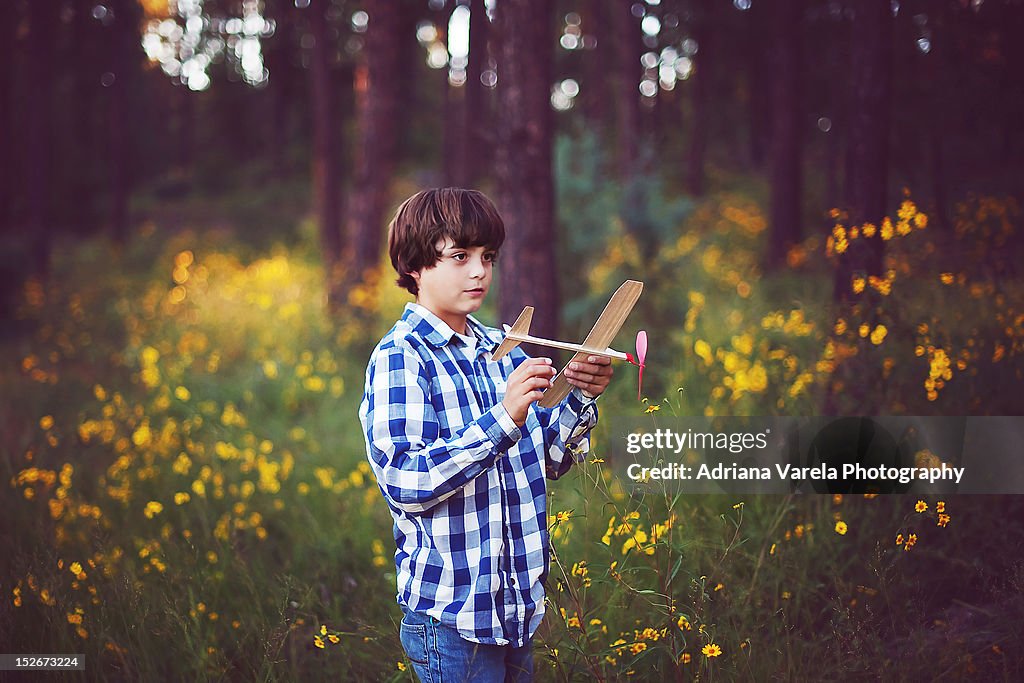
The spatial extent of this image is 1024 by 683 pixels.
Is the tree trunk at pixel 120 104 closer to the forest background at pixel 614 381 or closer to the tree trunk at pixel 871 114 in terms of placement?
the forest background at pixel 614 381

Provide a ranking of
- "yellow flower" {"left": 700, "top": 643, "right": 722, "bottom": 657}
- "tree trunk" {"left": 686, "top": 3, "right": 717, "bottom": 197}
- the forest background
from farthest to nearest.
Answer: "tree trunk" {"left": 686, "top": 3, "right": 717, "bottom": 197} < the forest background < "yellow flower" {"left": 700, "top": 643, "right": 722, "bottom": 657}

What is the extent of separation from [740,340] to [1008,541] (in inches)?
65.5

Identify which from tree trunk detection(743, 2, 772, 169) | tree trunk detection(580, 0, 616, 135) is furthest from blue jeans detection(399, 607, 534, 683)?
tree trunk detection(580, 0, 616, 135)

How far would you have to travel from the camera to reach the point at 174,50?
109 ft

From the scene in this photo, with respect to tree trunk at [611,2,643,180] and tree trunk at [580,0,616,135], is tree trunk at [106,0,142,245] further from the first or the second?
tree trunk at [611,2,643,180]

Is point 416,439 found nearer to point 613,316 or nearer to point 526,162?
point 613,316

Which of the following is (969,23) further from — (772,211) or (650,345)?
(772,211)

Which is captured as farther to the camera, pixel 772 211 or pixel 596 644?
pixel 772 211

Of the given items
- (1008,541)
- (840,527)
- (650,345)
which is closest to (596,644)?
(840,527)

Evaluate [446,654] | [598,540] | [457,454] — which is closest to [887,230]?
[598,540]

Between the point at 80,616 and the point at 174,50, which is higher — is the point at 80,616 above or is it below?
below

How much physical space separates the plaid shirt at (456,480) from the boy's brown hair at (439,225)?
0.15 m

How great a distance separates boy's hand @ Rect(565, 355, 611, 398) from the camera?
1.92m

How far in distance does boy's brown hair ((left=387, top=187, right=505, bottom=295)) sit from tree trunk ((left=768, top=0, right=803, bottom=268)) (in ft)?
33.1
